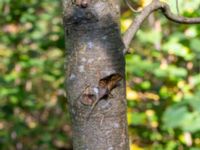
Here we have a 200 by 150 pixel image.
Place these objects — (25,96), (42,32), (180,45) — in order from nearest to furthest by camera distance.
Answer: (180,45)
(25,96)
(42,32)

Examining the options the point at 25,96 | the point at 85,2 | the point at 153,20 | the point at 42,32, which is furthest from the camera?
the point at 42,32

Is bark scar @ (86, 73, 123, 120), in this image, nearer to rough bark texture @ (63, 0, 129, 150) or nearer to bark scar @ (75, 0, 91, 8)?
rough bark texture @ (63, 0, 129, 150)

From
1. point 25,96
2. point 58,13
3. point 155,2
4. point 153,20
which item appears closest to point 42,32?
point 58,13

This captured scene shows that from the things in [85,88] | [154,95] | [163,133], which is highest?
[85,88]

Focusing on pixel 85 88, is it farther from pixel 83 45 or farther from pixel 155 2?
pixel 155 2

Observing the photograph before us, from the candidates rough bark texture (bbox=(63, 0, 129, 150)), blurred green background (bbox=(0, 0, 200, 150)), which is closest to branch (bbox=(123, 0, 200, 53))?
rough bark texture (bbox=(63, 0, 129, 150))

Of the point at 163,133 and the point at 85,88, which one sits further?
the point at 163,133
